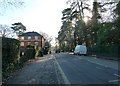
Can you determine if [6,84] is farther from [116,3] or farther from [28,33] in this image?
[28,33]

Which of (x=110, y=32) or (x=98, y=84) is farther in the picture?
(x=110, y=32)

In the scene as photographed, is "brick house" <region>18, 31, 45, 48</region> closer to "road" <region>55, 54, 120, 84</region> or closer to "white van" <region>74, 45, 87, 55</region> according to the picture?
"white van" <region>74, 45, 87, 55</region>

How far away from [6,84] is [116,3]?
1285 inches

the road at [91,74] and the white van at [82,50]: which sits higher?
the white van at [82,50]

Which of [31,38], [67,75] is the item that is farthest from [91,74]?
[31,38]

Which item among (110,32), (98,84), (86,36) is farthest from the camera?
(86,36)

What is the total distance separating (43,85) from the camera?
1409 centimetres

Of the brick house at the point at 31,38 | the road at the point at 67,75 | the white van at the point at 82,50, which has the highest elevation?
the brick house at the point at 31,38

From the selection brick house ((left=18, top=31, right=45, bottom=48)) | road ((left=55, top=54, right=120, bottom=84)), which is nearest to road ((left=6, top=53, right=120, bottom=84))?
road ((left=55, top=54, right=120, bottom=84))

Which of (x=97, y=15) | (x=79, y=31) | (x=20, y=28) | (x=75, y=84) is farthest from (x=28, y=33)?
(x=75, y=84)

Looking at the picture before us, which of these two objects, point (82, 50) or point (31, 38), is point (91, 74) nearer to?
point (82, 50)

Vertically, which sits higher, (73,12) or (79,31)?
(73,12)

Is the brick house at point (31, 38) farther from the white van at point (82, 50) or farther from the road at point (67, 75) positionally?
the road at point (67, 75)

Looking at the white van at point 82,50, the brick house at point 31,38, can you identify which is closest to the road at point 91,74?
the white van at point 82,50
